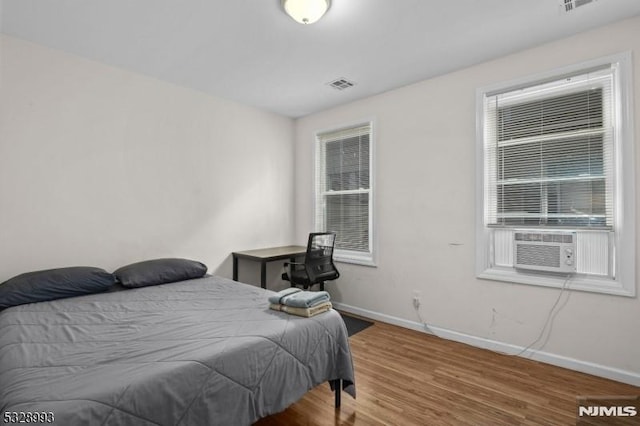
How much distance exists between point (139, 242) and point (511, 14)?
12.5ft

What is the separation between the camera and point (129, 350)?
4.88 feet

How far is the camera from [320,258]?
3652 millimetres

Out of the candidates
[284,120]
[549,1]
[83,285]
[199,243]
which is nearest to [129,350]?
[83,285]

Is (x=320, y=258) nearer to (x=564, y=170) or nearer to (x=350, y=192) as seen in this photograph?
(x=350, y=192)

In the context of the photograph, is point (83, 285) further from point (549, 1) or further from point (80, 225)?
point (549, 1)

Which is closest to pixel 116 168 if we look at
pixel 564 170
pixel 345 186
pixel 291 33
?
pixel 291 33

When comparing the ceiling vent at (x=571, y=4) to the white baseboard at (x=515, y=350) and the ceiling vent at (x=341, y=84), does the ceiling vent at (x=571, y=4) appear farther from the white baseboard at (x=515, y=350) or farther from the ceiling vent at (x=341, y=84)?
the white baseboard at (x=515, y=350)

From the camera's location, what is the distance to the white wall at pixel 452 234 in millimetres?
2383

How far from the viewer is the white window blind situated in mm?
2453

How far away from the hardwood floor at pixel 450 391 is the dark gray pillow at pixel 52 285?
1.76 meters

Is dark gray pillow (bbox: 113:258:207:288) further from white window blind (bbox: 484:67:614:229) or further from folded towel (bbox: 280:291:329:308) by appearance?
white window blind (bbox: 484:67:614:229)

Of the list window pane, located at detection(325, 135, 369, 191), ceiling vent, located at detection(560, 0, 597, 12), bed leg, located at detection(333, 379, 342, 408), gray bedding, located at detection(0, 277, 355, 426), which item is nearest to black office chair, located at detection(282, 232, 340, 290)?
window pane, located at detection(325, 135, 369, 191)

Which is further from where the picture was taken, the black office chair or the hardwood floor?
the black office chair

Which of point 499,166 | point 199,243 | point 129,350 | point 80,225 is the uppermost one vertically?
point 499,166
